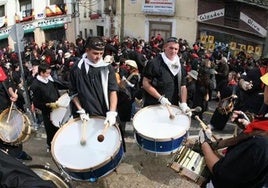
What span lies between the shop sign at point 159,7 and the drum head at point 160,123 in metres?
21.4

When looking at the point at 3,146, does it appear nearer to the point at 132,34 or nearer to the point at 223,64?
the point at 223,64

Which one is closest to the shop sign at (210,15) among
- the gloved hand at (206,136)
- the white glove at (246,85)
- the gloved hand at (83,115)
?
the white glove at (246,85)

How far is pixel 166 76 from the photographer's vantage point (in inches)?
206

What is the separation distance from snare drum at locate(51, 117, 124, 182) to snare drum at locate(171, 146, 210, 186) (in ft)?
2.40

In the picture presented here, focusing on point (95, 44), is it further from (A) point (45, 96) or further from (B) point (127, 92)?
(B) point (127, 92)

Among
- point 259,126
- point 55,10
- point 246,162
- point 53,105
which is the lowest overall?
point 53,105

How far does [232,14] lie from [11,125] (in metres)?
19.8

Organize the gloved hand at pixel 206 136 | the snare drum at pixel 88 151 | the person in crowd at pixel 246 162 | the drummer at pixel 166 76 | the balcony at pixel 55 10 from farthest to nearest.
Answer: the balcony at pixel 55 10 < the drummer at pixel 166 76 < the snare drum at pixel 88 151 < the gloved hand at pixel 206 136 < the person in crowd at pixel 246 162

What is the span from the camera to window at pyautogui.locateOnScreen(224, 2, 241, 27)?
22172 millimetres

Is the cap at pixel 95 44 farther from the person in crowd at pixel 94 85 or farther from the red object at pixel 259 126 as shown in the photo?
the red object at pixel 259 126

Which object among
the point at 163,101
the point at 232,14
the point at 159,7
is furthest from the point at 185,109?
the point at 159,7

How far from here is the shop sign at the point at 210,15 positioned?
23312 millimetres

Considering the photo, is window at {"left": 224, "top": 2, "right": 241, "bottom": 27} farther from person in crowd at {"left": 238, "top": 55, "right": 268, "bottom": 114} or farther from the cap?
the cap

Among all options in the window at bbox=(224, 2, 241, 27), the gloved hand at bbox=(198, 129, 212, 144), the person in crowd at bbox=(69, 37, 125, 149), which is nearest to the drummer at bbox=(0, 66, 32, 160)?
the person in crowd at bbox=(69, 37, 125, 149)
